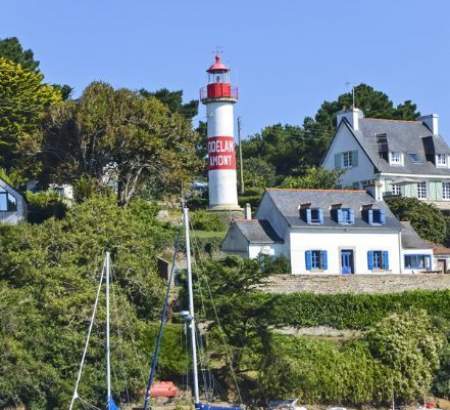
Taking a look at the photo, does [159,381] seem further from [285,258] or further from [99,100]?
[99,100]

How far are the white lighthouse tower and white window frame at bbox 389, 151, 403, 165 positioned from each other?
936cm

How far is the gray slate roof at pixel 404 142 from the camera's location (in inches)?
2667

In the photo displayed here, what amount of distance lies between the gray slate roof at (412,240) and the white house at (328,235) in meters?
0.04

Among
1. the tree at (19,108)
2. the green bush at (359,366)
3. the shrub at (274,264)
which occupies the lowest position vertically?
the green bush at (359,366)

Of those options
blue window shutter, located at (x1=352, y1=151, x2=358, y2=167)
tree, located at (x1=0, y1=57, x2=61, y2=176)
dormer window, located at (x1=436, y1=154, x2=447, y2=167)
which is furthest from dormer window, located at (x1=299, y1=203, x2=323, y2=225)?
dormer window, located at (x1=436, y1=154, x2=447, y2=167)

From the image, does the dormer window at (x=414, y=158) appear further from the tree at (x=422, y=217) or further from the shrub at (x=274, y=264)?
the shrub at (x=274, y=264)

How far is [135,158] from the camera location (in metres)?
54.7

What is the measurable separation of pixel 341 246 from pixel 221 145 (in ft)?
38.8

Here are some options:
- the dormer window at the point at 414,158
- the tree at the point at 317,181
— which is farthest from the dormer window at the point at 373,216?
the dormer window at the point at 414,158

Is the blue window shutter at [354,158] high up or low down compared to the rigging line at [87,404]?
up

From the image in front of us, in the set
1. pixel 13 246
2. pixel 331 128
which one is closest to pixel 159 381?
pixel 13 246

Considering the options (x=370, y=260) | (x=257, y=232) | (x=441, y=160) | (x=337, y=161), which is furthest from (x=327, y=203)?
(x=441, y=160)

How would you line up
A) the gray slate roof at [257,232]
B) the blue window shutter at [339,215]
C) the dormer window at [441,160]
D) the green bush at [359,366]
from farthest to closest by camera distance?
the dormer window at [441,160] → the blue window shutter at [339,215] → the gray slate roof at [257,232] → the green bush at [359,366]

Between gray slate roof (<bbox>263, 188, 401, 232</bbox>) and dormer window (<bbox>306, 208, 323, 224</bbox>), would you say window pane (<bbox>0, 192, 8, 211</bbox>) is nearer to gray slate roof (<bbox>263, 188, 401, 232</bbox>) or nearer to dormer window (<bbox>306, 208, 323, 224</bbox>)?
gray slate roof (<bbox>263, 188, 401, 232</bbox>)
